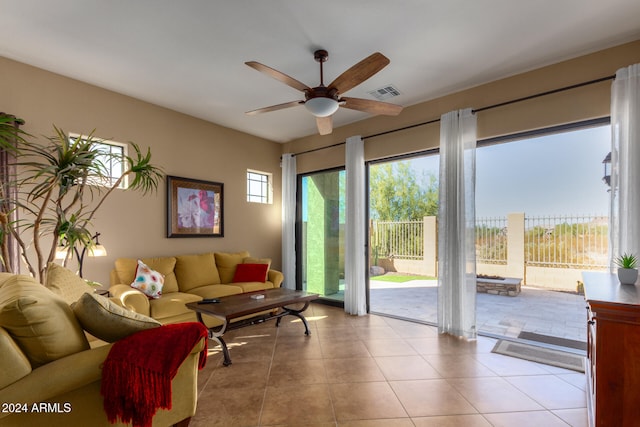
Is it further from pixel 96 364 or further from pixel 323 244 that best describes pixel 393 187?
pixel 96 364

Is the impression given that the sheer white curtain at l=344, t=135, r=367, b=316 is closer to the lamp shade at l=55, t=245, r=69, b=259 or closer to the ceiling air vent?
the ceiling air vent

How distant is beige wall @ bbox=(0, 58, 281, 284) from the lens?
3.24 meters

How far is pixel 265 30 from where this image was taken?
2594mm

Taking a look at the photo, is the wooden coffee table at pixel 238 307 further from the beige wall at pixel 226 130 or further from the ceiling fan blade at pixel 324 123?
the ceiling fan blade at pixel 324 123

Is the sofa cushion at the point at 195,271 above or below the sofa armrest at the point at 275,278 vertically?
above

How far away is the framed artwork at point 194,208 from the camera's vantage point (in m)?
4.34

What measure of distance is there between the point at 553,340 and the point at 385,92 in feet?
11.1

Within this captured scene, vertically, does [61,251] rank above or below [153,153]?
below

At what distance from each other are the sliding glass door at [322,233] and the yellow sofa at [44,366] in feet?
13.0

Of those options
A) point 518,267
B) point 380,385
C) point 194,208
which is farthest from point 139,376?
point 518,267

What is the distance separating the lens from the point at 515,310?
438 centimetres

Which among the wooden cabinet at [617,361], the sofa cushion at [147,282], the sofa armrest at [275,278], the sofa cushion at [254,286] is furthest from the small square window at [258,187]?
the wooden cabinet at [617,361]

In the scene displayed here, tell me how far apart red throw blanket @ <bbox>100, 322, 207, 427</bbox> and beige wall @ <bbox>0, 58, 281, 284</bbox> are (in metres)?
2.76

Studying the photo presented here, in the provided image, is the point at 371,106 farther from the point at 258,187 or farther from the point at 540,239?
the point at 540,239
